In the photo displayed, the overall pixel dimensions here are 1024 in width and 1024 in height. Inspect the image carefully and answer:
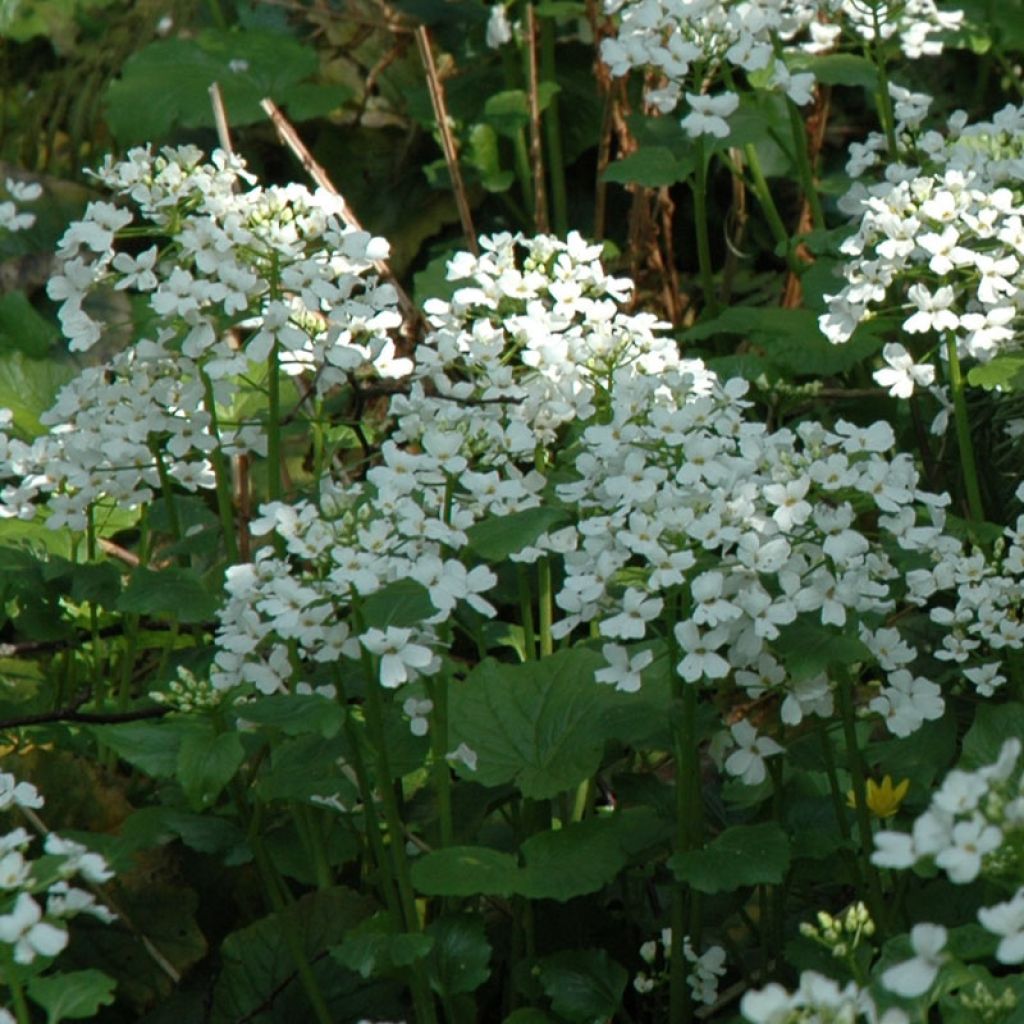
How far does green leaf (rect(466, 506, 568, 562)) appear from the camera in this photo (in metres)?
1.86

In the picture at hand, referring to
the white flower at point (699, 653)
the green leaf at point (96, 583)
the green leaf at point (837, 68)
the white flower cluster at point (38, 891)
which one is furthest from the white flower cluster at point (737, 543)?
the green leaf at point (837, 68)

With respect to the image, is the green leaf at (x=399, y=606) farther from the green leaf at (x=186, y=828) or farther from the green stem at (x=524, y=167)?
the green stem at (x=524, y=167)

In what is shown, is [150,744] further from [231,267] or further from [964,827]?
[964,827]

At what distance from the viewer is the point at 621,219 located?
4.45 metres

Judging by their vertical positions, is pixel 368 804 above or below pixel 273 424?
below

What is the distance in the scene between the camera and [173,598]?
6.98 feet

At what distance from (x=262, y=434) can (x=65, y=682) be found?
0.69 metres

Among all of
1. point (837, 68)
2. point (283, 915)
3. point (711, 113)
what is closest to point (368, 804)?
point (283, 915)

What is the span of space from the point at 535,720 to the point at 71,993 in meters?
0.72

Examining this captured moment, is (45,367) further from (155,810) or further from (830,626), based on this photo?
(830,626)

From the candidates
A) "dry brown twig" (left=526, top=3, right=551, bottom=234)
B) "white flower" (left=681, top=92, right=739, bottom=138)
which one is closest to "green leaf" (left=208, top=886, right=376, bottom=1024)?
"white flower" (left=681, top=92, right=739, bottom=138)

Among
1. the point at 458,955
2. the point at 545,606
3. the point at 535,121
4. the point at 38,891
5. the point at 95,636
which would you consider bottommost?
the point at 458,955

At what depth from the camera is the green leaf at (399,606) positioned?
5.93ft

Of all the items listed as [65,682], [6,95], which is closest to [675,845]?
[65,682]
